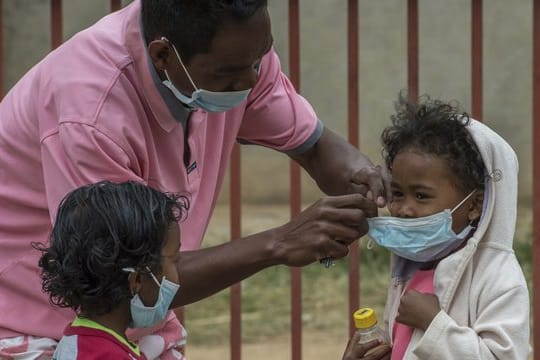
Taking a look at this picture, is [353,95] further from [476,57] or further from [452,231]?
[452,231]

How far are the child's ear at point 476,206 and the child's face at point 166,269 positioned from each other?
824 millimetres

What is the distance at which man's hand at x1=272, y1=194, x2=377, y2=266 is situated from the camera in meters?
3.67

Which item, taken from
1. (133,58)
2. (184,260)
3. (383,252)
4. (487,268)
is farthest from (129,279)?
(383,252)

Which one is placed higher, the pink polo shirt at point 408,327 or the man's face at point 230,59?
the man's face at point 230,59

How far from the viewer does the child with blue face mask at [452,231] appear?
3596 mm

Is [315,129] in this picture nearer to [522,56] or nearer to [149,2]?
[149,2]

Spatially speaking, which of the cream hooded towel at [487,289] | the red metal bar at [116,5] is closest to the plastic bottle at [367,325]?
the cream hooded towel at [487,289]

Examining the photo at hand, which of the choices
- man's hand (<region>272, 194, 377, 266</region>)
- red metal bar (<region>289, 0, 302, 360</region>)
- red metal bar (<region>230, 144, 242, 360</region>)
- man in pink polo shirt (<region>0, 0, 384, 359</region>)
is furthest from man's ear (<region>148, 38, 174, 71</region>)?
red metal bar (<region>230, 144, 242, 360</region>)

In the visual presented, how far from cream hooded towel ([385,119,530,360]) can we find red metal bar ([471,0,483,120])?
1373mm

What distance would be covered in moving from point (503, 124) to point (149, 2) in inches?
240

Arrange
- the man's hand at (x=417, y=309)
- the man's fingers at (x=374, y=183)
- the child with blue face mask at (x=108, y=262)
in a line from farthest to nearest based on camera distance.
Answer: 1. the man's fingers at (x=374, y=183)
2. the man's hand at (x=417, y=309)
3. the child with blue face mask at (x=108, y=262)

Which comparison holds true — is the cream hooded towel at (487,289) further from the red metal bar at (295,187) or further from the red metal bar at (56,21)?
the red metal bar at (56,21)

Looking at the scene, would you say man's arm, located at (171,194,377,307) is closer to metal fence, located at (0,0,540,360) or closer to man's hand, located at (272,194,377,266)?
man's hand, located at (272,194,377,266)

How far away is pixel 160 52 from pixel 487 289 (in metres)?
1.02
